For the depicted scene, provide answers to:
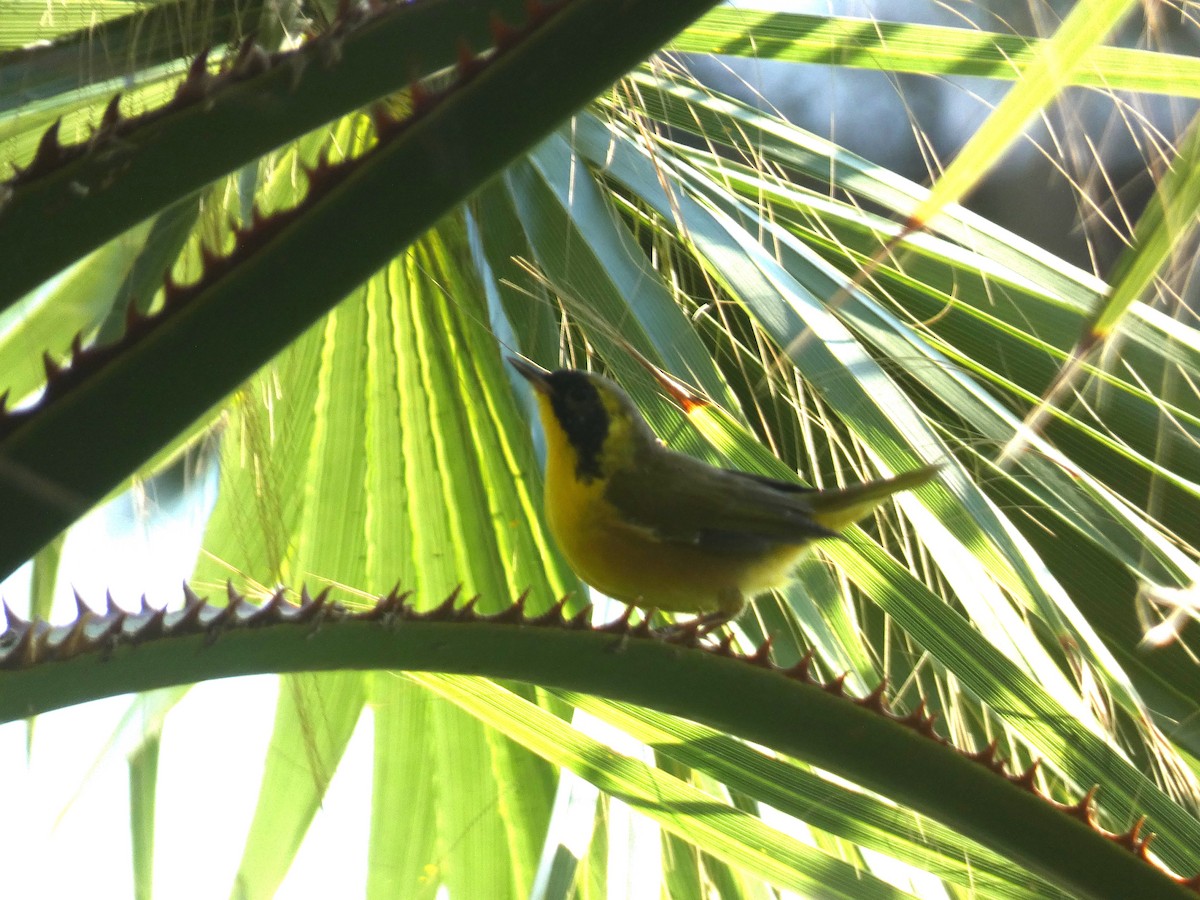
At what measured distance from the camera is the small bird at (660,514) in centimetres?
213

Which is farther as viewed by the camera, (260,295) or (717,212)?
(717,212)

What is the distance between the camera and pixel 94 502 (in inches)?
40.8

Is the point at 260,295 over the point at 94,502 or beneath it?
over

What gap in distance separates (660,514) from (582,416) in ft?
0.88

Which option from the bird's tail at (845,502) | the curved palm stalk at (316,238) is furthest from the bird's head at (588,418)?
the curved palm stalk at (316,238)

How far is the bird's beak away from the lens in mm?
2025

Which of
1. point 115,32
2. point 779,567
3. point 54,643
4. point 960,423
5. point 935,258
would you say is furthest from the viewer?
point 779,567

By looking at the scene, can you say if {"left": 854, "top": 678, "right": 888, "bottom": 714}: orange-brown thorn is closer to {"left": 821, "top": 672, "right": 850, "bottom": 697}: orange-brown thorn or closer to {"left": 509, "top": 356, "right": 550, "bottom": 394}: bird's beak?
{"left": 821, "top": 672, "right": 850, "bottom": 697}: orange-brown thorn

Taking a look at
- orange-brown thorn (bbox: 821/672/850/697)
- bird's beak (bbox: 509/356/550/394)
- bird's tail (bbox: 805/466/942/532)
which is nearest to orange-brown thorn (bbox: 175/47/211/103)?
orange-brown thorn (bbox: 821/672/850/697)

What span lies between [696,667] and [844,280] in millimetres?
839

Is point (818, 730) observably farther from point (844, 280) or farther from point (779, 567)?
point (779, 567)

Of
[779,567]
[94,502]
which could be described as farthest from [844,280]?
[94,502]

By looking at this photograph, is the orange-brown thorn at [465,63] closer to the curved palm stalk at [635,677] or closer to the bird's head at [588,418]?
the curved palm stalk at [635,677]

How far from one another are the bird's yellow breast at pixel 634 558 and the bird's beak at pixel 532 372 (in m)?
0.14
